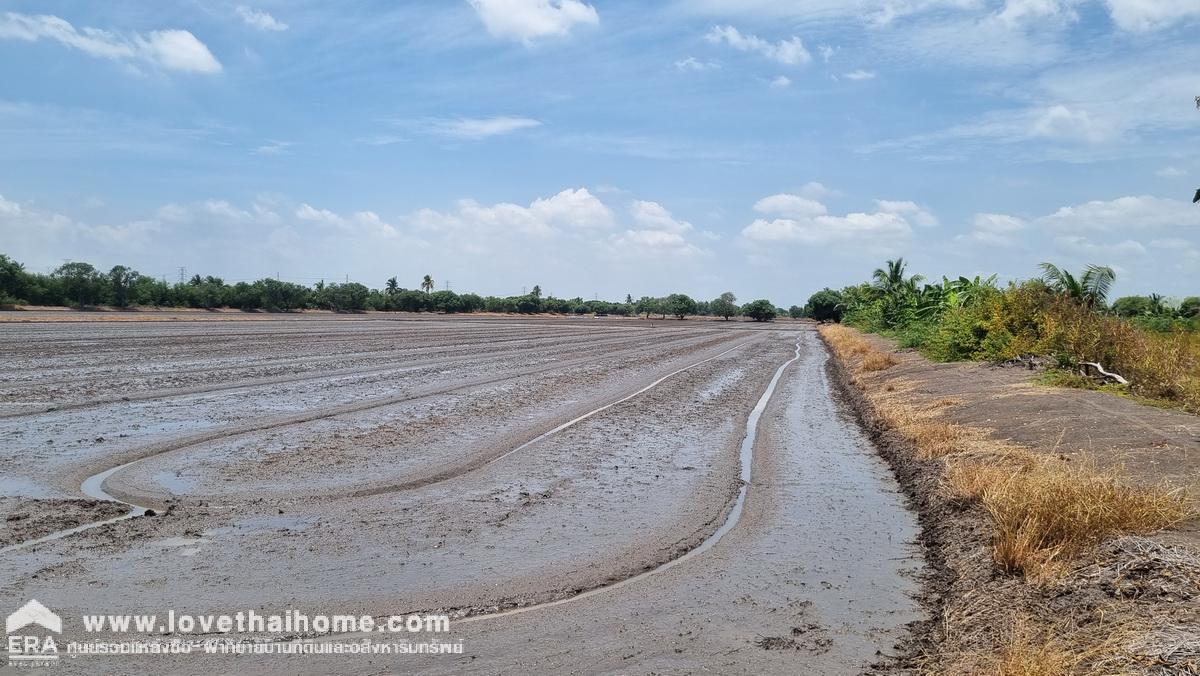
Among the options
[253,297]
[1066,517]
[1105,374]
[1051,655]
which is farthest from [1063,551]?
[253,297]

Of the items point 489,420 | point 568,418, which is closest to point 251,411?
point 489,420

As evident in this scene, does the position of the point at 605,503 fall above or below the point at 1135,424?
below

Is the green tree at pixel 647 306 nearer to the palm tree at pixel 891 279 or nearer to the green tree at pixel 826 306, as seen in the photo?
the green tree at pixel 826 306

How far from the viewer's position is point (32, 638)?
525cm

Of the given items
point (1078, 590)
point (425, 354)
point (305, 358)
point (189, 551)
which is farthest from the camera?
point (425, 354)

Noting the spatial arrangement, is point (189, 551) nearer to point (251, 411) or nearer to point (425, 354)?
point (251, 411)

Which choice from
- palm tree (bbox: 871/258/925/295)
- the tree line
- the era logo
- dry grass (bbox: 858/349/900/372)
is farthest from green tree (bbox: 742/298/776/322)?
the era logo

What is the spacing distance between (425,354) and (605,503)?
27.0 metres

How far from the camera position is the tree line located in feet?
256

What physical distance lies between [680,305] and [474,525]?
156721mm

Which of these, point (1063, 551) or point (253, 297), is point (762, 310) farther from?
point (1063, 551)

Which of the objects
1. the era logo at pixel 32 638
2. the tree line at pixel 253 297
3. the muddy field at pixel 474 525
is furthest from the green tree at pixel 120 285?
the era logo at pixel 32 638

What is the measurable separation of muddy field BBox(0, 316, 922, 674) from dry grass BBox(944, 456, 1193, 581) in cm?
94

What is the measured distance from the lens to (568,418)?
17062 millimetres
